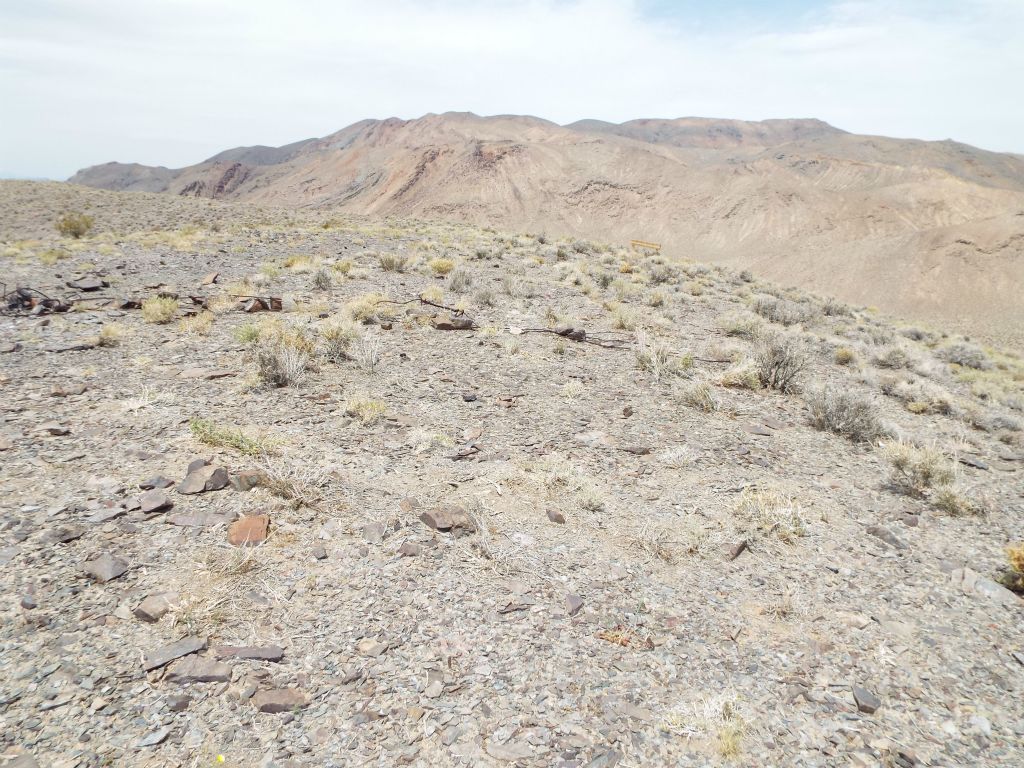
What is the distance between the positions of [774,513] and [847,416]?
3.32m

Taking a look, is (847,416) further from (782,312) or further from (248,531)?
(782,312)

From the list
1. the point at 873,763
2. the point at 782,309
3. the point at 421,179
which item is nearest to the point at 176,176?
the point at 421,179

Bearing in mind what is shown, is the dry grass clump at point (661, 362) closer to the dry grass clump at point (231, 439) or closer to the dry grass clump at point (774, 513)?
the dry grass clump at point (774, 513)

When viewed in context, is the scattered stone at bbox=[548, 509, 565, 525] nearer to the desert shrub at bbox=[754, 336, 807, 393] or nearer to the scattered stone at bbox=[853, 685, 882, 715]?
the scattered stone at bbox=[853, 685, 882, 715]

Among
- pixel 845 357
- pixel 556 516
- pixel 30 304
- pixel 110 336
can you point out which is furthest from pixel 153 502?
pixel 845 357

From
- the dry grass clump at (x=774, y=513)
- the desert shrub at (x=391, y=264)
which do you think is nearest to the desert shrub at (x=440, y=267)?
the desert shrub at (x=391, y=264)

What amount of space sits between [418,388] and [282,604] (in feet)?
14.6

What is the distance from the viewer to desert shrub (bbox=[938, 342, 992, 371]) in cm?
1583

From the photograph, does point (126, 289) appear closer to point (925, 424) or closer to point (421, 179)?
point (925, 424)

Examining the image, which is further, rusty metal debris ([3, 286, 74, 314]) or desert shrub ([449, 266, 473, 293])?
desert shrub ([449, 266, 473, 293])

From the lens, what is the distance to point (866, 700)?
329cm

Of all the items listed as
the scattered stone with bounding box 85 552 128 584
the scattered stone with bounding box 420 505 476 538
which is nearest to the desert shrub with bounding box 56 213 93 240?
the scattered stone with bounding box 85 552 128 584

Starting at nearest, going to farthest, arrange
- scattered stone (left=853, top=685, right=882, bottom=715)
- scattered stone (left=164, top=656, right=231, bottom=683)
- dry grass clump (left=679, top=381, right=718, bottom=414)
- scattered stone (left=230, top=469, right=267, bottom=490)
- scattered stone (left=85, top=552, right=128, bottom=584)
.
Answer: scattered stone (left=164, top=656, right=231, bottom=683) < scattered stone (left=853, top=685, right=882, bottom=715) < scattered stone (left=85, top=552, right=128, bottom=584) < scattered stone (left=230, top=469, right=267, bottom=490) < dry grass clump (left=679, top=381, right=718, bottom=414)

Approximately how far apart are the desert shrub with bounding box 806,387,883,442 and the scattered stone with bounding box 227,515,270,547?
7352 mm
